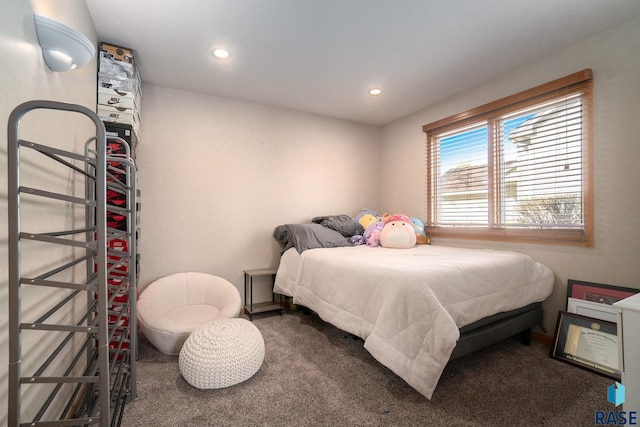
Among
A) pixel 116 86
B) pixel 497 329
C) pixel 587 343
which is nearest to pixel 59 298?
pixel 116 86

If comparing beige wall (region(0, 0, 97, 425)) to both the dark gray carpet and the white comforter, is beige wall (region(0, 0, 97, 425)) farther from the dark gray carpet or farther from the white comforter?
the white comforter

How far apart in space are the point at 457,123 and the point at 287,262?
2344mm

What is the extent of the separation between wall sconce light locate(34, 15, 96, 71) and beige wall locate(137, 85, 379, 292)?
5.34 ft

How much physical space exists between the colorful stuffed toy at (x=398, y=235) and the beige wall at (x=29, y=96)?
249 centimetres

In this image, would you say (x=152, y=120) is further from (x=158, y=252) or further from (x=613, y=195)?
(x=613, y=195)

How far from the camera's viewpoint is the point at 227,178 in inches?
123

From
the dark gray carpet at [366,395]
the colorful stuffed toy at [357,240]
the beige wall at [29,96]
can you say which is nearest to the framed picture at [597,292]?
the dark gray carpet at [366,395]

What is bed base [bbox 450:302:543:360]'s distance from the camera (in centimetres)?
174

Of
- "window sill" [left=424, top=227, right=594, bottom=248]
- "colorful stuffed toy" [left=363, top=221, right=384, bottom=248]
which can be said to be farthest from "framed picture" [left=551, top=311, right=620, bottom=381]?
"colorful stuffed toy" [left=363, top=221, right=384, bottom=248]

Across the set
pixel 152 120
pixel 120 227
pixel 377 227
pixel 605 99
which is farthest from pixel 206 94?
pixel 605 99

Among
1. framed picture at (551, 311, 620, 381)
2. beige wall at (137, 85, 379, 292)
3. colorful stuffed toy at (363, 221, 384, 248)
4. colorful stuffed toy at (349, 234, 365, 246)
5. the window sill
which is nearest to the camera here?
framed picture at (551, 311, 620, 381)

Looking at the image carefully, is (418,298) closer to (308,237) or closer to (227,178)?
(308,237)

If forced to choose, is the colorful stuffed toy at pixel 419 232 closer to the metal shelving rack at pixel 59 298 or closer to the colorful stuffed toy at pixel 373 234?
the colorful stuffed toy at pixel 373 234

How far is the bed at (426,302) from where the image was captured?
1515 mm
